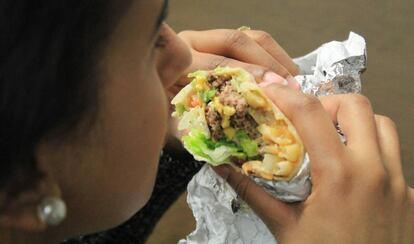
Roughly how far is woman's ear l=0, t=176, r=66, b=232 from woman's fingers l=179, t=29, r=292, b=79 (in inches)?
18.0

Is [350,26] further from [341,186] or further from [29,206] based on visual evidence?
[29,206]

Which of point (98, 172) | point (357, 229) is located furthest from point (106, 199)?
point (357, 229)

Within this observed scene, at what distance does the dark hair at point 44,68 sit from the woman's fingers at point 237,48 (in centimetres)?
43

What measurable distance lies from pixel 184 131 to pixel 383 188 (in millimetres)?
310

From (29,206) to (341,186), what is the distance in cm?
37

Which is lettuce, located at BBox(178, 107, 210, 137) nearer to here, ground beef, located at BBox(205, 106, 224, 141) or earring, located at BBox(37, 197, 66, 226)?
ground beef, located at BBox(205, 106, 224, 141)

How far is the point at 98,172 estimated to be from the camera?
1.84ft

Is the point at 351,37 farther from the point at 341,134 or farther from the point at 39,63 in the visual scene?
the point at 39,63

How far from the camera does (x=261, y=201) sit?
0.75 metres

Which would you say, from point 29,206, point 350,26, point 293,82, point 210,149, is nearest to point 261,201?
point 210,149

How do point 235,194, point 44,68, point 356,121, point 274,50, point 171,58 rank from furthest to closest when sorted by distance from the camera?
point 274,50 → point 235,194 → point 356,121 → point 171,58 → point 44,68

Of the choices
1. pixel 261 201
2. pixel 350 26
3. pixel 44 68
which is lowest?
pixel 350 26

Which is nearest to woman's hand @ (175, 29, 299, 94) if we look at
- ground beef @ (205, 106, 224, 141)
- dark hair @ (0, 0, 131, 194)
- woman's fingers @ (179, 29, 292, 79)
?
woman's fingers @ (179, 29, 292, 79)

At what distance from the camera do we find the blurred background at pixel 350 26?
1.64m
